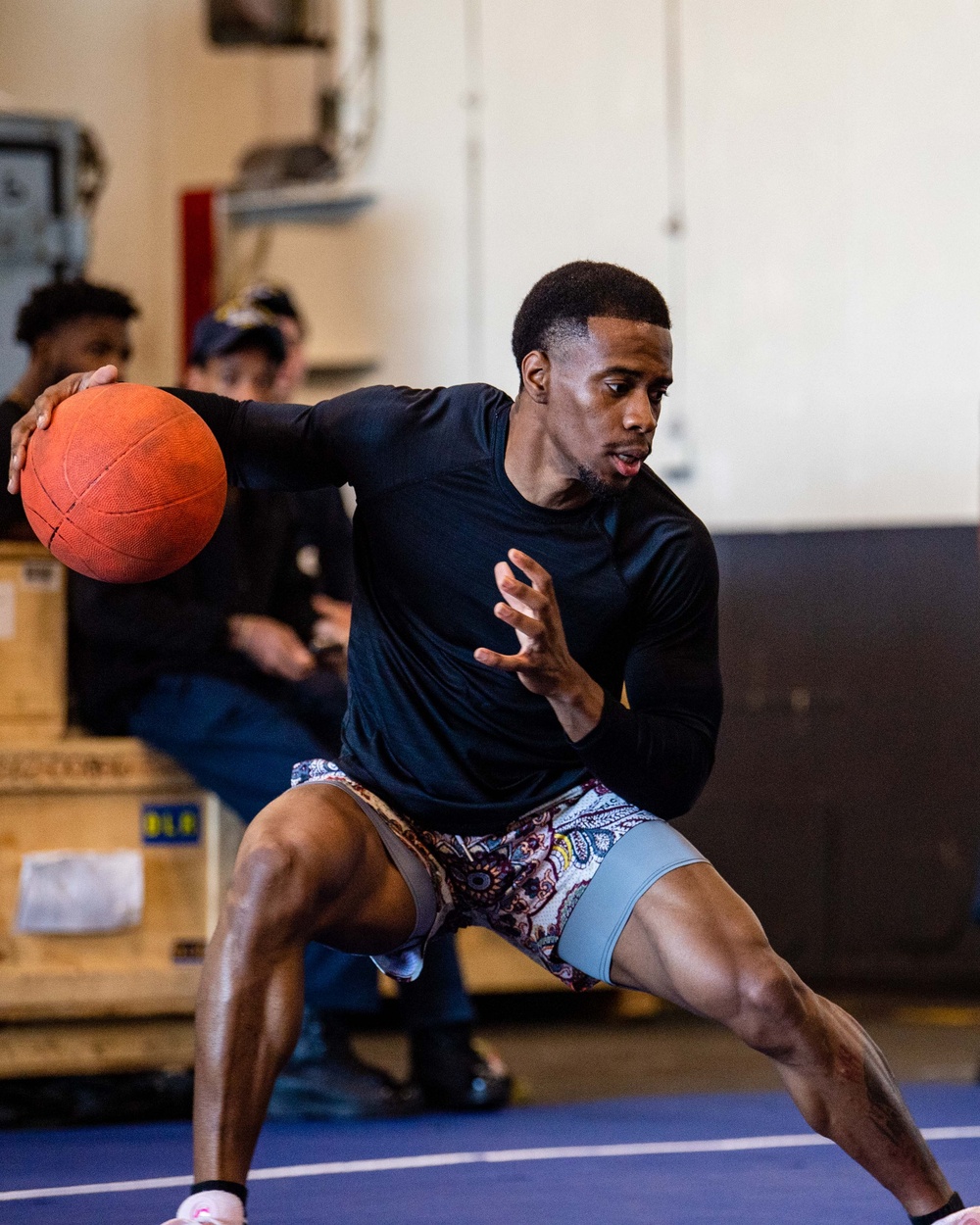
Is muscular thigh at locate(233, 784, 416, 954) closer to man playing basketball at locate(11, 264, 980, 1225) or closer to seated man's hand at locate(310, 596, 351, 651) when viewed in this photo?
man playing basketball at locate(11, 264, 980, 1225)

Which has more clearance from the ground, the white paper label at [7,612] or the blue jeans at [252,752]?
the white paper label at [7,612]

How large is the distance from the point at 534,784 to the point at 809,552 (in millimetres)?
3437

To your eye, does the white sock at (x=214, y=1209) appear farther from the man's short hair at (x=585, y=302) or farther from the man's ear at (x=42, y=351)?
the man's ear at (x=42, y=351)

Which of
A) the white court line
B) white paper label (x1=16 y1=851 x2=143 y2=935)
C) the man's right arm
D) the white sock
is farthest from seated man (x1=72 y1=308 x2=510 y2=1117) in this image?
the white sock

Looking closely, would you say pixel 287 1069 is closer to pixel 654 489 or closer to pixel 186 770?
pixel 186 770

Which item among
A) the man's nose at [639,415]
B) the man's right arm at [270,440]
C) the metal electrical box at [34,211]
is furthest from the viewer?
the metal electrical box at [34,211]

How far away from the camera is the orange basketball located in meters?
2.70

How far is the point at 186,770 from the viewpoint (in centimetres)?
430

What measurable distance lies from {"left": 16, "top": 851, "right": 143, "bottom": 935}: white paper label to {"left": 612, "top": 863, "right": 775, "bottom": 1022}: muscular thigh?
1917mm

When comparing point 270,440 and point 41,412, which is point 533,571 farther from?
point 41,412

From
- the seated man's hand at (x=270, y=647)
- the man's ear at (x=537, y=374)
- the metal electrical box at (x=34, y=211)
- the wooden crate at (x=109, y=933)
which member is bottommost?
the wooden crate at (x=109, y=933)

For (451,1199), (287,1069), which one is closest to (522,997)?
(287,1069)

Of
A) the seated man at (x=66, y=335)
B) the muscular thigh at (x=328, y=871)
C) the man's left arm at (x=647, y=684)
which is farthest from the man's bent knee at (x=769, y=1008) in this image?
the seated man at (x=66, y=335)

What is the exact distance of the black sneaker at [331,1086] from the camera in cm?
409
